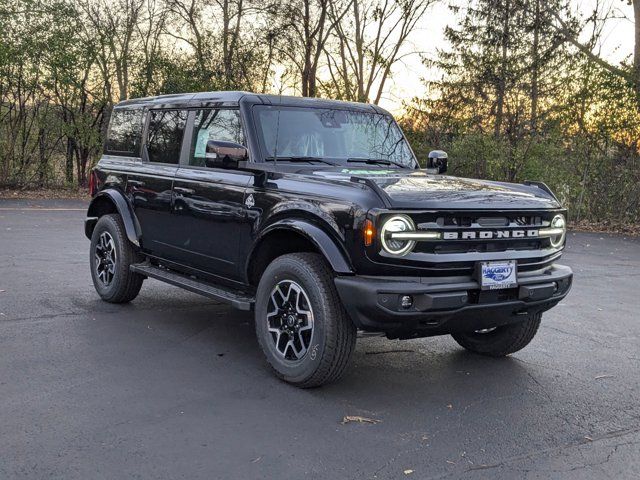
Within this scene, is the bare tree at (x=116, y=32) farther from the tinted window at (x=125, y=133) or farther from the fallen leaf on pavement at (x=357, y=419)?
the fallen leaf on pavement at (x=357, y=419)

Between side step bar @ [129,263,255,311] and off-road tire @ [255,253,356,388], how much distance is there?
18.9 inches

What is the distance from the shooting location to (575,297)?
793 centimetres

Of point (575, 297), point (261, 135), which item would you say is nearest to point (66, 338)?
point (261, 135)

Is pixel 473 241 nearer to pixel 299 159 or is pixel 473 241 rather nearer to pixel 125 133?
pixel 299 159

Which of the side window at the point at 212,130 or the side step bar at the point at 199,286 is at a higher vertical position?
the side window at the point at 212,130

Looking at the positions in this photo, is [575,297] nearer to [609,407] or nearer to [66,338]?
[609,407]

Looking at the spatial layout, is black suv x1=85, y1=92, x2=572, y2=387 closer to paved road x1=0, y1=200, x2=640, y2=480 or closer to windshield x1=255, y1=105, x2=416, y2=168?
windshield x1=255, y1=105, x2=416, y2=168

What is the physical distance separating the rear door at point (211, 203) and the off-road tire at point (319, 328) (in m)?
0.66

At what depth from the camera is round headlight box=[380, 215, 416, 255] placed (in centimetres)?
397

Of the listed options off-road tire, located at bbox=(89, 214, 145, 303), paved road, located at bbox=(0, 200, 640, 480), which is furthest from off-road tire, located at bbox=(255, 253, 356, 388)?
off-road tire, located at bbox=(89, 214, 145, 303)

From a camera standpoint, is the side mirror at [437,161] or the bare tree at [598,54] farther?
the bare tree at [598,54]

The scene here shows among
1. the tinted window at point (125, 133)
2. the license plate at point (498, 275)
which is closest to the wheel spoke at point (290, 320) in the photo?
the license plate at point (498, 275)

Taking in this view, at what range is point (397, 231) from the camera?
3994 millimetres

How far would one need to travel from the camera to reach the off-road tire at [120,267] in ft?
21.0
